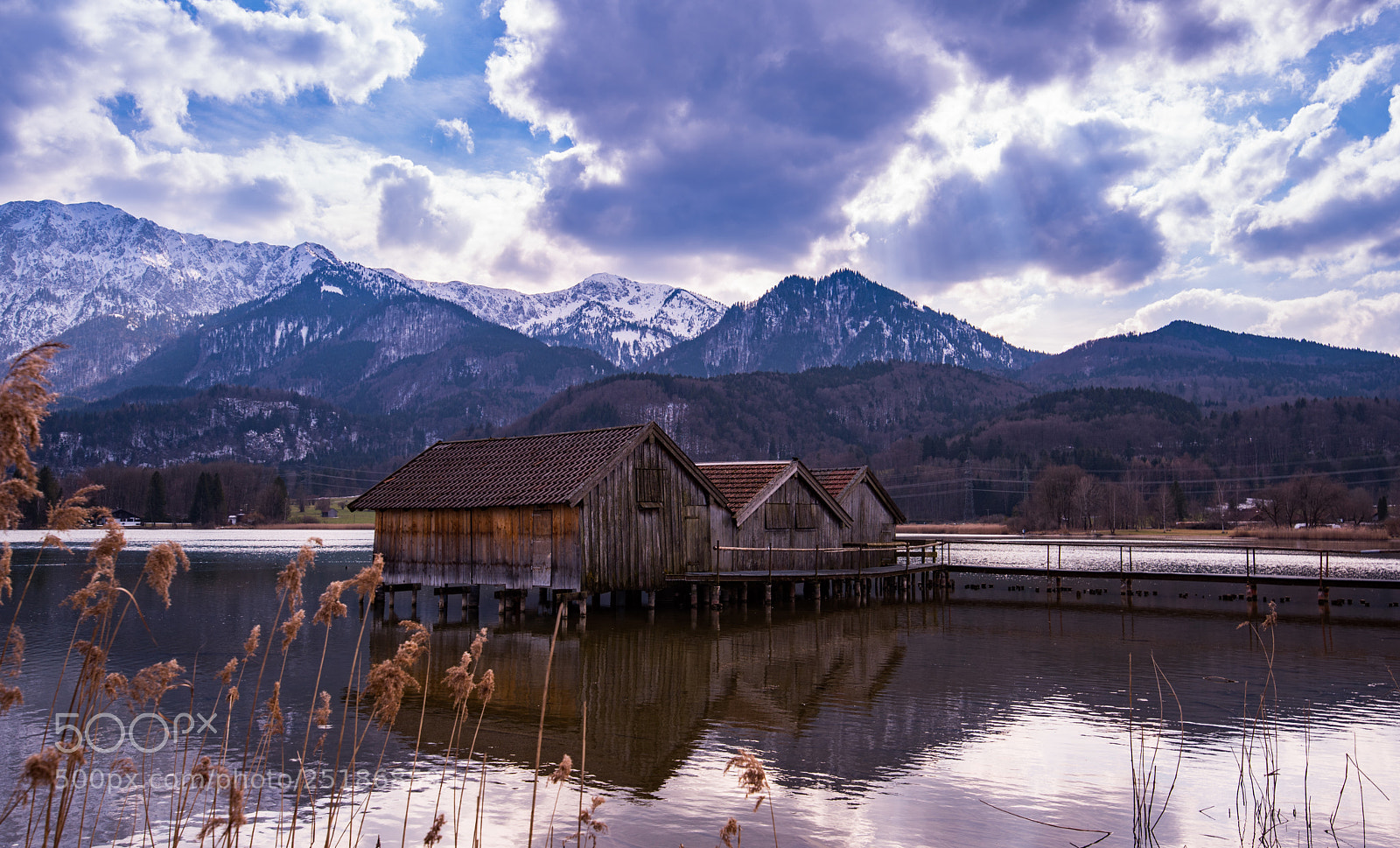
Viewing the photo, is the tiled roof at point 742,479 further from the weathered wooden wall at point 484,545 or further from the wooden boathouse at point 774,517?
the weathered wooden wall at point 484,545

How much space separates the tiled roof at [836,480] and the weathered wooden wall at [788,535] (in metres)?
1.88

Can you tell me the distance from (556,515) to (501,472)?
5.11 m

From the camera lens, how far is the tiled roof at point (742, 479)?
40.5 meters

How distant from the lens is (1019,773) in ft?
46.8

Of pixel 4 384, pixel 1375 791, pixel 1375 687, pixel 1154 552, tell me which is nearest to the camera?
pixel 4 384

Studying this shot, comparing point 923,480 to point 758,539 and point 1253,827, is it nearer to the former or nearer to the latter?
point 758,539

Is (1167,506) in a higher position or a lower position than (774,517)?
lower

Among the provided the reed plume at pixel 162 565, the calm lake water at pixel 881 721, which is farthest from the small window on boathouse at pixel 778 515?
the reed plume at pixel 162 565

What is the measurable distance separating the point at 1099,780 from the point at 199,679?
18928 mm

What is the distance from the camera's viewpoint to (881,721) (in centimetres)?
1764

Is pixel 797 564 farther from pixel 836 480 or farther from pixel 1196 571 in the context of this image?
pixel 1196 571

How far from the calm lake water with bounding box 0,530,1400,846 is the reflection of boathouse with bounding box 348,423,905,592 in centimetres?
212

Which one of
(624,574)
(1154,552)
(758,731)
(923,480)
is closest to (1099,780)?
(758,731)

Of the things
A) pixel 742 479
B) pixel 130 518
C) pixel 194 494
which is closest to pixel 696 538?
pixel 742 479
